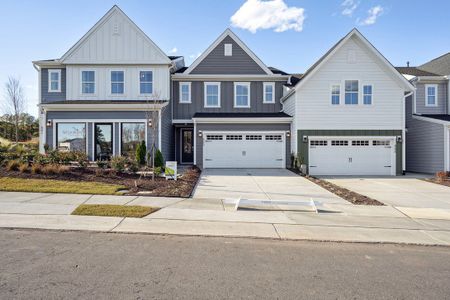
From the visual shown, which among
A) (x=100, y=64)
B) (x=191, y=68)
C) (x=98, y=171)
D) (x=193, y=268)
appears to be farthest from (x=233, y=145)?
(x=193, y=268)

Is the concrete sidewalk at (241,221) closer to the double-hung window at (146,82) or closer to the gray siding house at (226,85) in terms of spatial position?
the double-hung window at (146,82)

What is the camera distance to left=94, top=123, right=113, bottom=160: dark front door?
668 inches

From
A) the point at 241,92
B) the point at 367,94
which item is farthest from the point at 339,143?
the point at 241,92

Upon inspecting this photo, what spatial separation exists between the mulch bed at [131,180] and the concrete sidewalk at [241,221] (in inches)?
52.6

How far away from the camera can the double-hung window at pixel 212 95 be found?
67.1 ft

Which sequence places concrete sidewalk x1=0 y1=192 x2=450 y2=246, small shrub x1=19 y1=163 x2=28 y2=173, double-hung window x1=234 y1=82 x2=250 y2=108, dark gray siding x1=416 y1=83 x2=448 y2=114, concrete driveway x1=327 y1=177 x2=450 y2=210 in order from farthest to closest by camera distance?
dark gray siding x1=416 y1=83 x2=448 y2=114
double-hung window x1=234 y1=82 x2=250 y2=108
small shrub x1=19 y1=163 x2=28 y2=173
concrete driveway x1=327 y1=177 x2=450 y2=210
concrete sidewalk x1=0 y1=192 x2=450 y2=246

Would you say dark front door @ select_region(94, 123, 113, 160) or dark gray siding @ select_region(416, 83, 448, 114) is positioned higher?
dark gray siding @ select_region(416, 83, 448, 114)

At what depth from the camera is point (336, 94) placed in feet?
57.5

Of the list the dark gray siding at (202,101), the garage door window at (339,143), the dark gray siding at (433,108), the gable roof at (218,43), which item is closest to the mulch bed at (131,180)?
the dark gray siding at (202,101)

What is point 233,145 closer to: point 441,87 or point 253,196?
point 253,196

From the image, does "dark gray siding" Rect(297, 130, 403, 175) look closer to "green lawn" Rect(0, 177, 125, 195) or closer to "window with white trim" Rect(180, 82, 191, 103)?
"window with white trim" Rect(180, 82, 191, 103)

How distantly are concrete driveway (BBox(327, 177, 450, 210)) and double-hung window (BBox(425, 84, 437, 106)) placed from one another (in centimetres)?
881

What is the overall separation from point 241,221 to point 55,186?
7304 mm

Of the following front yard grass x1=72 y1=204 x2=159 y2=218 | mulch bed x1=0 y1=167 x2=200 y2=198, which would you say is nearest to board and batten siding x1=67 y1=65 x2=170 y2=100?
mulch bed x1=0 y1=167 x2=200 y2=198
